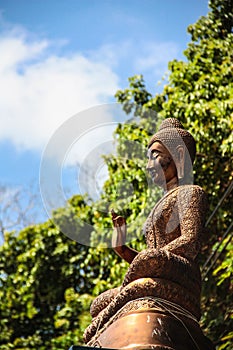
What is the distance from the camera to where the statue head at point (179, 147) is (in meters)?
4.64

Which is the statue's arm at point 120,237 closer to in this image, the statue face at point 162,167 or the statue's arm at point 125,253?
the statue's arm at point 125,253

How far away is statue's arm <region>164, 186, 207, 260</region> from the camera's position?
3951 mm

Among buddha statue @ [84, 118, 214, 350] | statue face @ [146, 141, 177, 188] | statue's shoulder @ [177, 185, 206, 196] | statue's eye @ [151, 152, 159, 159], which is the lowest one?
buddha statue @ [84, 118, 214, 350]

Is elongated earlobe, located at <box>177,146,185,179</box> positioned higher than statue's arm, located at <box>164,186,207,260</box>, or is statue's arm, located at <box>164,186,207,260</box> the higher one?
elongated earlobe, located at <box>177,146,185,179</box>

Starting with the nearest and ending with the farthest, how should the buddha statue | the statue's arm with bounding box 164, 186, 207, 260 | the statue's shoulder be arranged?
the buddha statue, the statue's arm with bounding box 164, 186, 207, 260, the statue's shoulder

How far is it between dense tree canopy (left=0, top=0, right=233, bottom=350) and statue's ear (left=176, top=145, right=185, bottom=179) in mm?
2579

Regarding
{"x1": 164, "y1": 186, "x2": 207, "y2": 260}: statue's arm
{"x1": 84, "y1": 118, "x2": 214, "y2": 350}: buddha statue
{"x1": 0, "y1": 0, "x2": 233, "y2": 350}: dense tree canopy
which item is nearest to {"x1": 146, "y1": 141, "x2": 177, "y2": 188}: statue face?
{"x1": 84, "y1": 118, "x2": 214, "y2": 350}: buddha statue

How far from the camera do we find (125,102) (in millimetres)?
10445

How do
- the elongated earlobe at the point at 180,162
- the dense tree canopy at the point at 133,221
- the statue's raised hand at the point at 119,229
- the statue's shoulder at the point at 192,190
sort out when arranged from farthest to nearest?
the dense tree canopy at the point at 133,221
the elongated earlobe at the point at 180,162
the statue's shoulder at the point at 192,190
the statue's raised hand at the point at 119,229

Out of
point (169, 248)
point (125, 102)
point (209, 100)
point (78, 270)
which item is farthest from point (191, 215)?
point (78, 270)

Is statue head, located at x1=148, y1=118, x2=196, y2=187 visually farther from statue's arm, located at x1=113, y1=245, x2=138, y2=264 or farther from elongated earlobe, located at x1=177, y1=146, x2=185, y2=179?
statue's arm, located at x1=113, y1=245, x2=138, y2=264

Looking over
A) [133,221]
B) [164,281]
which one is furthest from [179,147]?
[133,221]

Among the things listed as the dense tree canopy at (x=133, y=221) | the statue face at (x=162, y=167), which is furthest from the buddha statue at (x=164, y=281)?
the dense tree canopy at (x=133, y=221)

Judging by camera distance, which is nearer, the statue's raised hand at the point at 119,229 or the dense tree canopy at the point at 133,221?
the statue's raised hand at the point at 119,229
